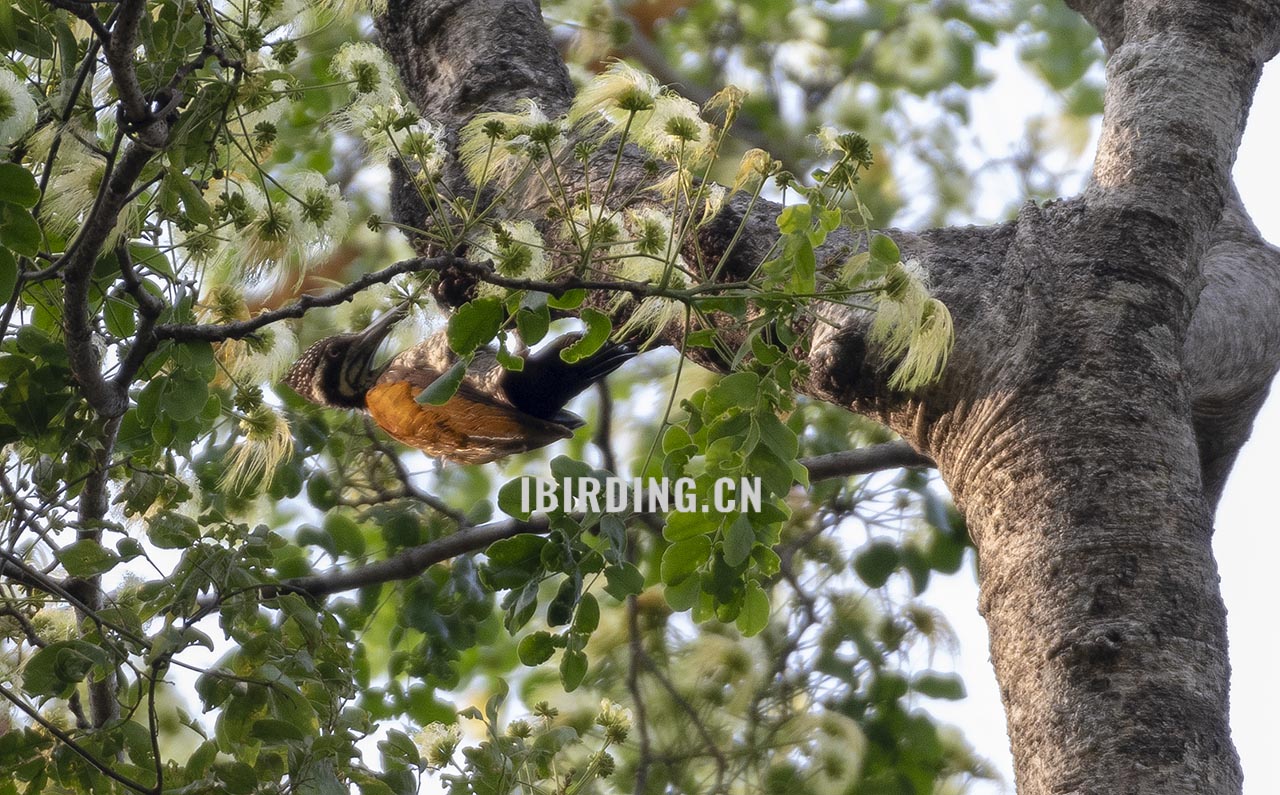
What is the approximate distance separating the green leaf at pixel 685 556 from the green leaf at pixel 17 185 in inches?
27.9

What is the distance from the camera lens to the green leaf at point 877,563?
3160 mm

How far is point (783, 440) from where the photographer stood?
1319 millimetres

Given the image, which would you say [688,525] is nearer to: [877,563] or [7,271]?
[7,271]

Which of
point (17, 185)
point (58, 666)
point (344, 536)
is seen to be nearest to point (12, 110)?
point (17, 185)

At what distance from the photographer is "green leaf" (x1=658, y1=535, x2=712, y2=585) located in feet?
4.69

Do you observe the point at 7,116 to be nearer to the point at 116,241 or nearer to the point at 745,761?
the point at 116,241

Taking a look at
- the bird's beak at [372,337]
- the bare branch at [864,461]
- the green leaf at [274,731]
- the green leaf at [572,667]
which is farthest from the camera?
the bare branch at [864,461]

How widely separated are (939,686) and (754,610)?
1838mm

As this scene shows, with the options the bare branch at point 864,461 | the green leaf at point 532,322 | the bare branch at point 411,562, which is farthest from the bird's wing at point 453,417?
the green leaf at point 532,322

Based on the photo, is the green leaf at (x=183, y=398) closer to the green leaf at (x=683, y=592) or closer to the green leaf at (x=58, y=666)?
the green leaf at (x=58, y=666)

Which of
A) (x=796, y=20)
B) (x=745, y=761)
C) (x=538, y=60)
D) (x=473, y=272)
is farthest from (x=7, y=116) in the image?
(x=796, y=20)

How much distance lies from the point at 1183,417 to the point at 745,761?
162 centimetres

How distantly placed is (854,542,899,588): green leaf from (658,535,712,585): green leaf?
70.5 inches

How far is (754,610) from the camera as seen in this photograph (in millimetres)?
1462
